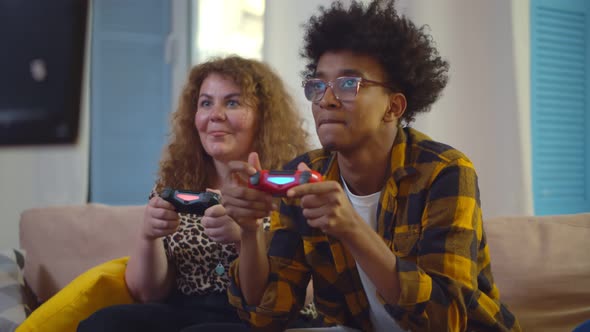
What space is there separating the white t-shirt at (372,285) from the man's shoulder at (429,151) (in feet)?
0.35

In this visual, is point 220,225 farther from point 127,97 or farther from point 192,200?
point 127,97

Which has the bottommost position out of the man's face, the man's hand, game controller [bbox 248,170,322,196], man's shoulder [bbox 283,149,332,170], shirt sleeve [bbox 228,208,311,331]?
shirt sleeve [bbox 228,208,311,331]

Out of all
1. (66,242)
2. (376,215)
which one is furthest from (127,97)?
(376,215)

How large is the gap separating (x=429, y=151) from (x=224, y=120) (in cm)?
64

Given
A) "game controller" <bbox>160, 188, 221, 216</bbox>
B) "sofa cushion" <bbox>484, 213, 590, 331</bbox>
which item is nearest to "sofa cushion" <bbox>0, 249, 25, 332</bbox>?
"game controller" <bbox>160, 188, 221, 216</bbox>

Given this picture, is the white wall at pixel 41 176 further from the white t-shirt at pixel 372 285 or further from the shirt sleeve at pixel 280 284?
the white t-shirt at pixel 372 285

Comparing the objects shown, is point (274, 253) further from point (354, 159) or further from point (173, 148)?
point (173, 148)

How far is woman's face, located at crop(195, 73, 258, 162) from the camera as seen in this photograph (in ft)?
5.37

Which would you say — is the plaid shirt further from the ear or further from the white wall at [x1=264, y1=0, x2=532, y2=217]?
the white wall at [x1=264, y1=0, x2=532, y2=217]

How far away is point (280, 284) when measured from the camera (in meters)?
1.21

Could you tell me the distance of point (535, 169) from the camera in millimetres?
2668

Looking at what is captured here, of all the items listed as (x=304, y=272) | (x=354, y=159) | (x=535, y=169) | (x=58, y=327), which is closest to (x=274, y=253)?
(x=304, y=272)

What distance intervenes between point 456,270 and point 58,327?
1.02 metres

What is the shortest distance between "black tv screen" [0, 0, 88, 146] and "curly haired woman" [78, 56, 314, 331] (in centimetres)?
100
